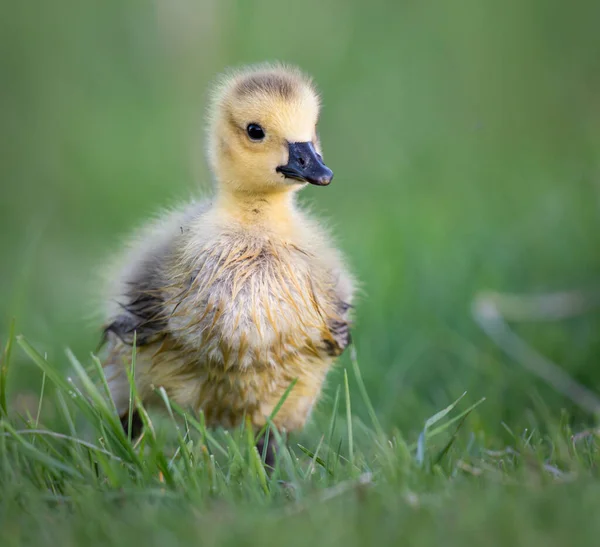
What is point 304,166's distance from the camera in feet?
9.17

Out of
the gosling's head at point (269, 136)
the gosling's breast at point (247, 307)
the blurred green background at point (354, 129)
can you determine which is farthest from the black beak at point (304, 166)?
the blurred green background at point (354, 129)

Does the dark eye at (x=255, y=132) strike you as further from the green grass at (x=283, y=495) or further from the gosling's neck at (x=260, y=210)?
the green grass at (x=283, y=495)

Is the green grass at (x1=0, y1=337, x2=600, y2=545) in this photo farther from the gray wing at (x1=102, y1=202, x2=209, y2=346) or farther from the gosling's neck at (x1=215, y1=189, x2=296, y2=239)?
the gosling's neck at (x1=215, y1=189, x2=296, y2=239)

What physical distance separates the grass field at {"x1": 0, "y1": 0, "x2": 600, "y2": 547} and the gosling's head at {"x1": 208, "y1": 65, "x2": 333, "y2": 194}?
703 millimetres

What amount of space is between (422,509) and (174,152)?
606cm

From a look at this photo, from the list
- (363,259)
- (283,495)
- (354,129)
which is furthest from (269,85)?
(354,129)

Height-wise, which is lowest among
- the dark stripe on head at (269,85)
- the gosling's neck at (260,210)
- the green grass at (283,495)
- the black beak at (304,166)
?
the green grass at (283,495)

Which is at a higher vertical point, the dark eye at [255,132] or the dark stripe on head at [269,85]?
the dark stripe on head at [269,85]

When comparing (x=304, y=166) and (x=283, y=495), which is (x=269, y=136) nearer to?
(x=304, y=166)

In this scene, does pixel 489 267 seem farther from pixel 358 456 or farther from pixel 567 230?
pixel 358 456

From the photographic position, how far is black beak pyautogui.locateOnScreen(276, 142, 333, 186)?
2752mm

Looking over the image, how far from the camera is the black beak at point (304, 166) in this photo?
2.75 m

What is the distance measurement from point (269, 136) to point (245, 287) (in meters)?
0.52

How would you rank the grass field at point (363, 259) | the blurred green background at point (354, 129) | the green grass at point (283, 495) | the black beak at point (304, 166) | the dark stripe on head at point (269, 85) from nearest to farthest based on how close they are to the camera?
the green grass at point (283, 495) < the grass field at point (363, 259) < the black beak at point (304, 166) < the dark stripe on head at point (269, 85) < the blurred green background at point (354, 129)
